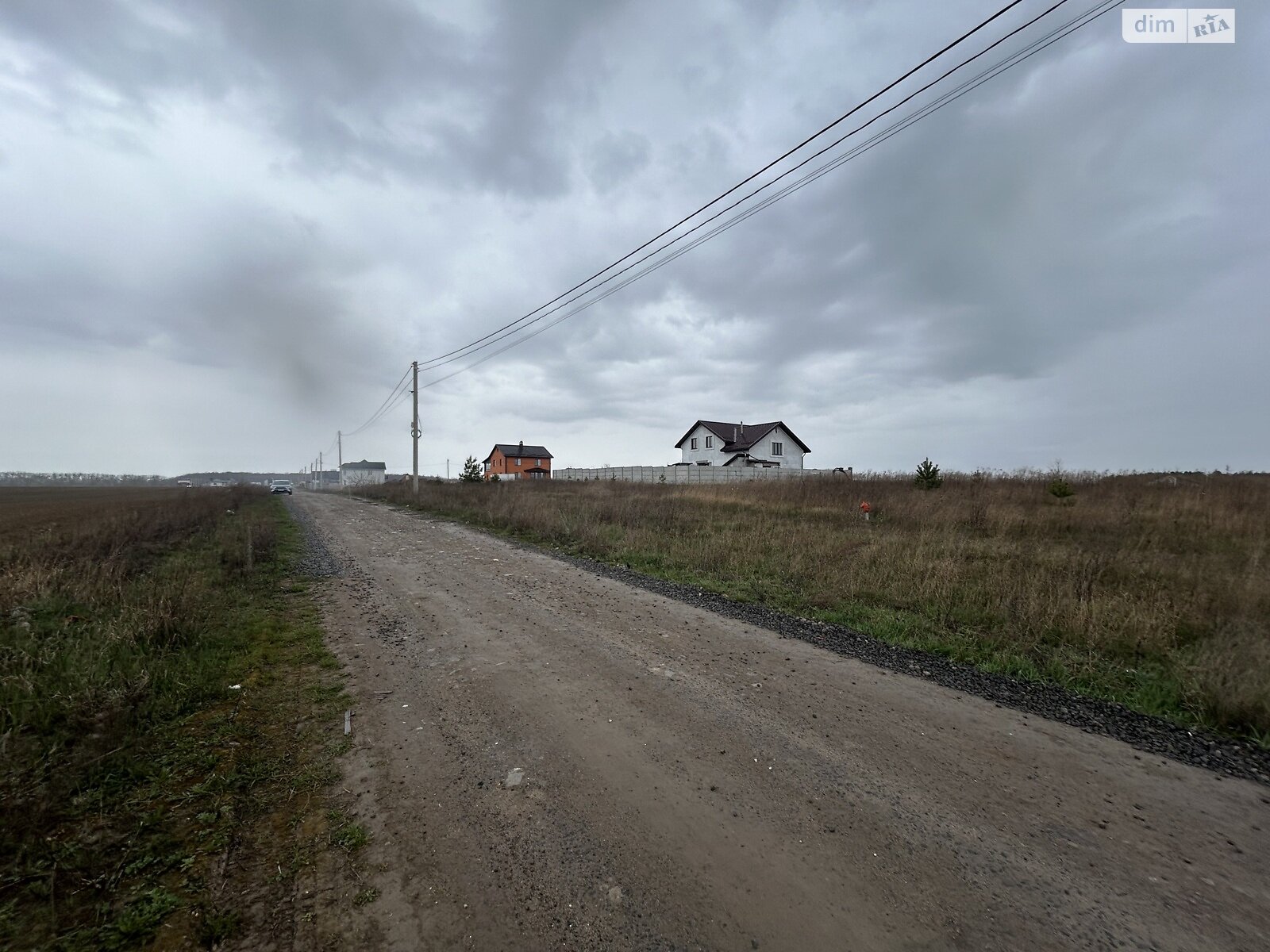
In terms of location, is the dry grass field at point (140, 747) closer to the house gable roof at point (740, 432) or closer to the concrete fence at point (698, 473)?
the concrete fence at point (698, 473)

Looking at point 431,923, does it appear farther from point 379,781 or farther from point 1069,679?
point 1069,679

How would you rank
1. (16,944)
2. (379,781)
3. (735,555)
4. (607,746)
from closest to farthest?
(16,944) < (379,781) < (607,746) < (735,555)

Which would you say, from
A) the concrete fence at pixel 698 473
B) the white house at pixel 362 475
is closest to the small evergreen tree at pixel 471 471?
the concrete fence at pixel 698 473

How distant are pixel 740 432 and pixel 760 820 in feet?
189

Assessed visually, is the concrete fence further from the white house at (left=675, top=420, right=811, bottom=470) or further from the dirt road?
the dirt road

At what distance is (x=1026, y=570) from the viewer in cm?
814

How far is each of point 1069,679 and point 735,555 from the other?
5.82 metres

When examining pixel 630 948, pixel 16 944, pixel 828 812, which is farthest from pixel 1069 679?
pixel 16 944

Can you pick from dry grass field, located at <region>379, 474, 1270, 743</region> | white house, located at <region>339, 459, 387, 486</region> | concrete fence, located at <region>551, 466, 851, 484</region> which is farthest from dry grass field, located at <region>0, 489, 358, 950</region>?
white house, located at <region>339, 459, 387, 486</region>

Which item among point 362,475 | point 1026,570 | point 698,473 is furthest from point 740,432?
point 362,475

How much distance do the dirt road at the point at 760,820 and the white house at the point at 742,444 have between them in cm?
5018

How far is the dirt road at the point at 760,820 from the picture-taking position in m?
2.16

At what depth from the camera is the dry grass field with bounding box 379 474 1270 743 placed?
489 cm

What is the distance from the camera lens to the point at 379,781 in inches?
123
